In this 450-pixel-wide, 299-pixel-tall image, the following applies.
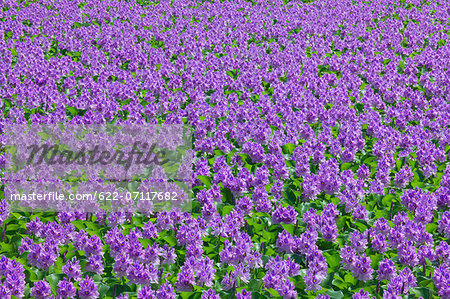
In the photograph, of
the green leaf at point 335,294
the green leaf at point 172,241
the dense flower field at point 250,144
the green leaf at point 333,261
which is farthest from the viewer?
the green leaf at point 172,241

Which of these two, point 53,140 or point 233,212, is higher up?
point 233,212

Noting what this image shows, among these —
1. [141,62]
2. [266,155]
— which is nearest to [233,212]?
[266,155]

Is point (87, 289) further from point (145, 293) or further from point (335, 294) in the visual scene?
point (335, 294)

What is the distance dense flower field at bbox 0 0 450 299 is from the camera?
6.34m

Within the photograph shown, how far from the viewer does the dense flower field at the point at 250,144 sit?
20.8 ft

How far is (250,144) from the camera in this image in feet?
30.8

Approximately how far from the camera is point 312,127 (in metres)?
10.9

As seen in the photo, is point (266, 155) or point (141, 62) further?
point (141, 62)

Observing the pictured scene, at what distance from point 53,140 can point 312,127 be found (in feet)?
15.2

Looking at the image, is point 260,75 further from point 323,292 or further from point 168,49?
point 323,292

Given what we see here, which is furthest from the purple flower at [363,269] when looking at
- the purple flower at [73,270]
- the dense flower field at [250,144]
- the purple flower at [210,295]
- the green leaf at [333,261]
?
the purple flower at [73,270]

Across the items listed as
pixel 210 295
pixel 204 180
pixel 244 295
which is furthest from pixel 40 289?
pixel 204 180

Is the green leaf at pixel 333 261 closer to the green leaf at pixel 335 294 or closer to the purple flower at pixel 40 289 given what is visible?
the green leaf at pixel 335 294

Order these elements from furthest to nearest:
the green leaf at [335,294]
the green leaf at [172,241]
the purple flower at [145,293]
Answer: the green leaf at [172,241]
the green leaf at [335,294]
the purple flower at [145,293]
